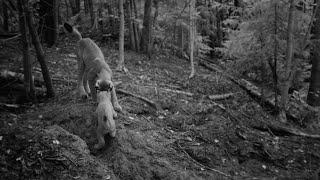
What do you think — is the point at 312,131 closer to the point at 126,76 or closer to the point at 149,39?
the point at 126,76

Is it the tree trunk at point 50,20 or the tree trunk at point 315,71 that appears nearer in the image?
the tree trunk at point 315,71

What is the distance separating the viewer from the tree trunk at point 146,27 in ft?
52.3

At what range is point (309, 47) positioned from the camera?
36.2ft

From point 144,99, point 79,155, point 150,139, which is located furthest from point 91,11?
point 79,155

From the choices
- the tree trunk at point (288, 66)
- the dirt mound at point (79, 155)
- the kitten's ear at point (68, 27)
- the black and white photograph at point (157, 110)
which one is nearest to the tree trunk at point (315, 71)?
the black and white photograph at point (157, 110)

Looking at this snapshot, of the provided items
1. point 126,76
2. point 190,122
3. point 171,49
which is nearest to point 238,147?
point 190,122

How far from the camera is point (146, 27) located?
53.5ft

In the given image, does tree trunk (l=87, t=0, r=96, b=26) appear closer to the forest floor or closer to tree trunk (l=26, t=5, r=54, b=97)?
the forest floor

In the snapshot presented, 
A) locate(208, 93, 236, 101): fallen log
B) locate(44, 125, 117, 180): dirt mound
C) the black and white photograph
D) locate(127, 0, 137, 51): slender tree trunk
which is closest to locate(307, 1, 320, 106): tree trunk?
the black and white photograph

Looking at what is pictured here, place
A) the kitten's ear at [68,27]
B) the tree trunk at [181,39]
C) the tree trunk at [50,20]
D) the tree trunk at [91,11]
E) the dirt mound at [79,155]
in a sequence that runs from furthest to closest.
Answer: the tree trunk at [181,39], the tree trunk at [91,11], the tree trunk at [50,20], the kitten's ear at [68,27], the dirt mound at [79,155]

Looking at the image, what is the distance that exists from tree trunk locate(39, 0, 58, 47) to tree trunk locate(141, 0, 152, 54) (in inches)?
179

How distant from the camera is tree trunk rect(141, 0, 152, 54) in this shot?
15938 millimetres

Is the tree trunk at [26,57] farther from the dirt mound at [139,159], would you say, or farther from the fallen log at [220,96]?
the fallen log at [220,96]

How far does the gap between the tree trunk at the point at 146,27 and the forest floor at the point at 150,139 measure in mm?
4851
